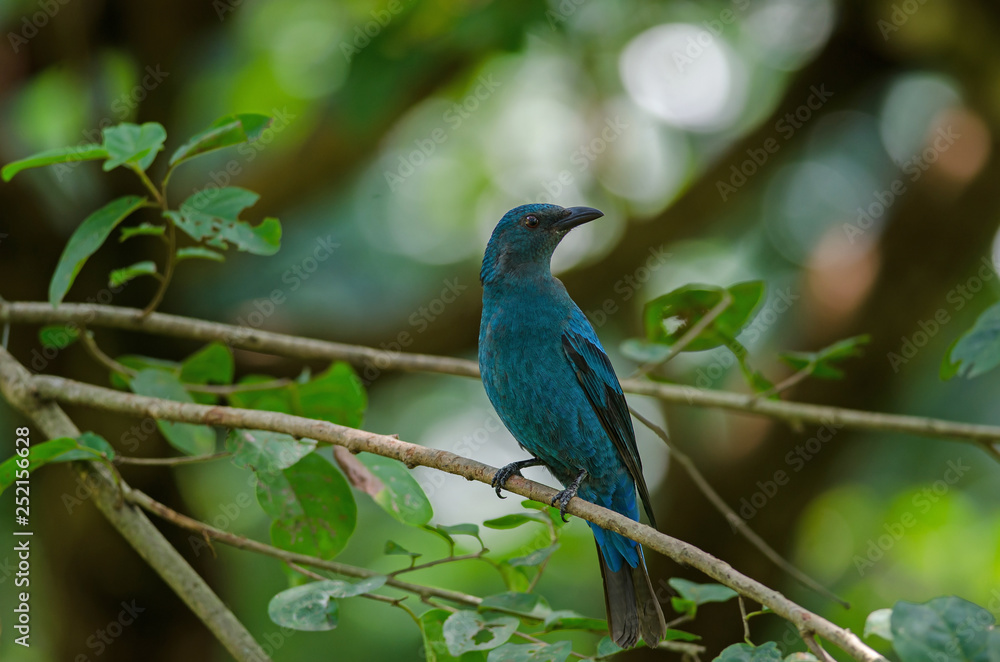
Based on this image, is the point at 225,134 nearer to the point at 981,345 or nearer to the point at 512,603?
the point at 512,603

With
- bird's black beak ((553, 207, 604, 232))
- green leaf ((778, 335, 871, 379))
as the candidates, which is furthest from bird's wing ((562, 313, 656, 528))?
green leaf ((778, 335, 871, 379))

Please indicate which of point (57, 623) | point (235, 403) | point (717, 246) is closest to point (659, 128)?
point (717, 246)

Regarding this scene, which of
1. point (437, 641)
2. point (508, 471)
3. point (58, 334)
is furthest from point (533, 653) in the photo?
point (58, 334)

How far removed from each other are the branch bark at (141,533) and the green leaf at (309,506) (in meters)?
0.33

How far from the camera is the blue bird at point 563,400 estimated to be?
11.0 feet

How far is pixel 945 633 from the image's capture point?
1.90 metres

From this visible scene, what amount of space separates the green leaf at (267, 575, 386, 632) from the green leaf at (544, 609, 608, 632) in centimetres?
53

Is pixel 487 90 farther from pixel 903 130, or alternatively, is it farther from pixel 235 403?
pixel 235 403

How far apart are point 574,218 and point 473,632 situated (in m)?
2.14

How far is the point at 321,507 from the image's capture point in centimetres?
314

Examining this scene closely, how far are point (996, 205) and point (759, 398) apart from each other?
9.29 feet

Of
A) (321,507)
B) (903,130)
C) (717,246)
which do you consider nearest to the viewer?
(321,507)

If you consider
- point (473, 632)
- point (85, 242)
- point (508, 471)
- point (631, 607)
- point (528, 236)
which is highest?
point (85, 242)

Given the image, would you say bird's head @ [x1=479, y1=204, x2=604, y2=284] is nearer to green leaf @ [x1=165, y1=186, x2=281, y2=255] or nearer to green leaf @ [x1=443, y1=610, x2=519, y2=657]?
green leaf @ [x1=165, y1=186, x2=281, y2=255]
